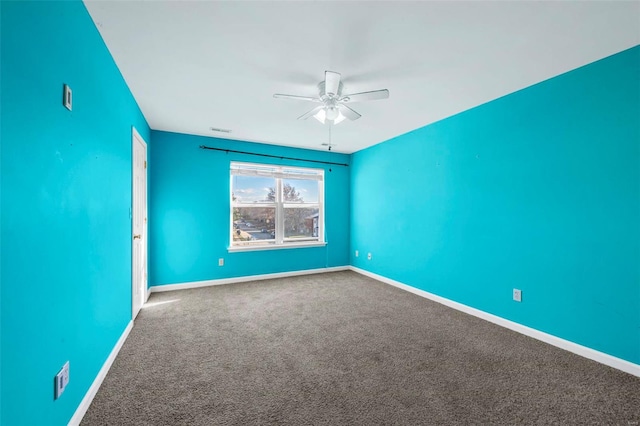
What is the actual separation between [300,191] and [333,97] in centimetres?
295

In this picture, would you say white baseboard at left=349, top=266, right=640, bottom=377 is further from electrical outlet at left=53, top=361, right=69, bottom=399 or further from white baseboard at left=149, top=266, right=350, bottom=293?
electrical outlet at left=53, top=361, right=69, bottom=399

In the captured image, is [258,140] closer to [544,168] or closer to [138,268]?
[138,268]

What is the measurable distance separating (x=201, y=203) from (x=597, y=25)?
189 inches

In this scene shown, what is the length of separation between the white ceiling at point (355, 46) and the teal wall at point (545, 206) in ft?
1.04

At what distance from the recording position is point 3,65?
→ 0.99 m

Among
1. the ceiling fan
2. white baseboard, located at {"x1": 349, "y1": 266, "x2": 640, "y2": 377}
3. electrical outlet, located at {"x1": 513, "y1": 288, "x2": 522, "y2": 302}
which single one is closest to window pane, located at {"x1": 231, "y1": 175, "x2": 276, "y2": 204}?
the ceiling fan

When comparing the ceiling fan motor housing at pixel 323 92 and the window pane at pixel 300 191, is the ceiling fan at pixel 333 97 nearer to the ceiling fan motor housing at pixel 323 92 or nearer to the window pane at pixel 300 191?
the ceiling fan motor housing at pixel 323 92

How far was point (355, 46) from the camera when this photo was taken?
2035mm

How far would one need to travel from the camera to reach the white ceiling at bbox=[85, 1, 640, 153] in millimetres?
1686

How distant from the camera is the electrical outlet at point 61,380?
4.39ft

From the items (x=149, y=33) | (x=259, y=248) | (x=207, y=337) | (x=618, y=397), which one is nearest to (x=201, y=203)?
(x=259, y=248)

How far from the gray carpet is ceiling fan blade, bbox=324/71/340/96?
2324mm

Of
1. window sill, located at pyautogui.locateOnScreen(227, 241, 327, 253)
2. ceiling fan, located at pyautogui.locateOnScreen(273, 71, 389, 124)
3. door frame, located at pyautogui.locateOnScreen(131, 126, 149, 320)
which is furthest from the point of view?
window sill, located at pyautogui.locateOnScreen(227, 241, 327, 253)

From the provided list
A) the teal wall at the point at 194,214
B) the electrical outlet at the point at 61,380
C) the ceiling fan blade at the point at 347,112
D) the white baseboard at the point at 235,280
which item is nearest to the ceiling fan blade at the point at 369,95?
the ceiling fan blade at the point at 347,112
